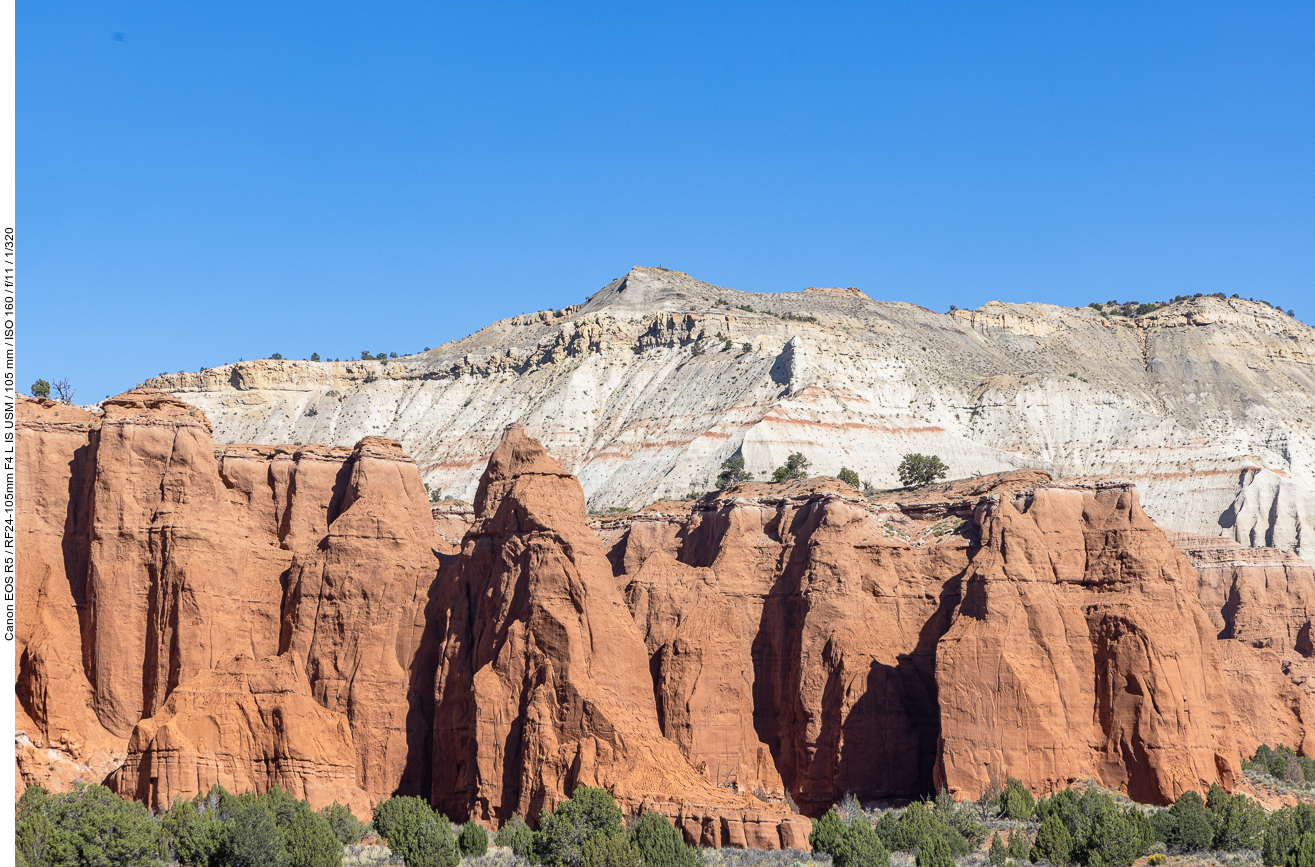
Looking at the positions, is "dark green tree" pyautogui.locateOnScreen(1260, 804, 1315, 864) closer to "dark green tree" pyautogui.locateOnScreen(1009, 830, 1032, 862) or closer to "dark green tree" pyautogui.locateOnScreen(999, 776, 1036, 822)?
"dark green tree" pyautogui.locateOnScreen(1009, 830, 1032, 862)

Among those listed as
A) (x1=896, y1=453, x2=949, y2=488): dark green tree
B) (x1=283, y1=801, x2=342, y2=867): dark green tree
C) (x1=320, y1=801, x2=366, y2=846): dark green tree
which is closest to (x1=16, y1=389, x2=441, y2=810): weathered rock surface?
(x1=320, y1=801, x2=366, y2=846): dark green tree

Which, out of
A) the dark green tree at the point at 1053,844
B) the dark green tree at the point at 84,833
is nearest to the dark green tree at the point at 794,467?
the dark green tree at the point at 1053,844

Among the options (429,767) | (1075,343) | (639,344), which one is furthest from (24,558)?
(1075,343)

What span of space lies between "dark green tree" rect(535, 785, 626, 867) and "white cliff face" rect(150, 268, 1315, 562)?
64.8 m

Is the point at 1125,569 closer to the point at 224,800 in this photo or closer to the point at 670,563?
the point at 670,563

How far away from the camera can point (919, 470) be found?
107 meters

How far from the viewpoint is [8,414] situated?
37.9 metres

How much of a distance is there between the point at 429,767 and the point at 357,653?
4.82 m

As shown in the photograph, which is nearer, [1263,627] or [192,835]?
[192,835]

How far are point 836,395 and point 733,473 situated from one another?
17.2 metres

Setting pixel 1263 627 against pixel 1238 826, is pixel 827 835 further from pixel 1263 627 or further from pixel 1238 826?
pixel 1263 627

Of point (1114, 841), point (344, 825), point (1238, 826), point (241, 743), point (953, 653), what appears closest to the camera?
point (1114, 841)

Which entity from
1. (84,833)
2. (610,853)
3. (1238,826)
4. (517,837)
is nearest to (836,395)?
→ (1238,826)

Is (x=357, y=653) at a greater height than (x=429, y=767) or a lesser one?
greater
